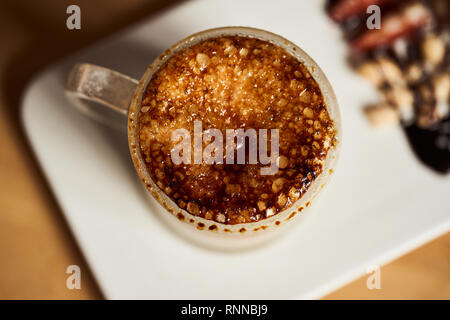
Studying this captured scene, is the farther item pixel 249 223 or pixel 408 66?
pixel 408 66

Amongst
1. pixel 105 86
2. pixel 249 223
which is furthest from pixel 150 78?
pixel 249 223

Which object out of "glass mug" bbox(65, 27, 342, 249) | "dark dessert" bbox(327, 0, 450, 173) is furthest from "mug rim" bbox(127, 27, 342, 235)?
"dark dessert" bbox(327, 0, 450, 173)

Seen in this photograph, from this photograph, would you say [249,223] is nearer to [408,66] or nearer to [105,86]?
[105,86]

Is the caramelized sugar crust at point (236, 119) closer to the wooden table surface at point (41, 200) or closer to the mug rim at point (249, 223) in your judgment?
the mug rim at point (249, 223)

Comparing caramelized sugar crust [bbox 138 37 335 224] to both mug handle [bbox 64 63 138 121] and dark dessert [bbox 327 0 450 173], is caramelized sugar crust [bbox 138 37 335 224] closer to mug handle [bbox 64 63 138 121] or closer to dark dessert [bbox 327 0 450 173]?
mug handle [bbox 64 63 138 121]

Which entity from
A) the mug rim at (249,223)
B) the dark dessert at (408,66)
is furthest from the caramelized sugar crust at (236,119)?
the dark dessert at (408,66)

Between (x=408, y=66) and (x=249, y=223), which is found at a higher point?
(x=408, y=66)
